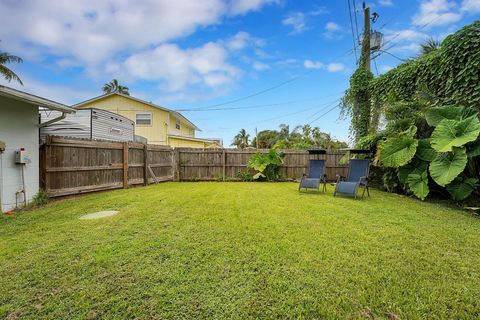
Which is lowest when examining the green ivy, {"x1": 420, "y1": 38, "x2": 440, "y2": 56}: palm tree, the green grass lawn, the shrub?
the green grass lawn

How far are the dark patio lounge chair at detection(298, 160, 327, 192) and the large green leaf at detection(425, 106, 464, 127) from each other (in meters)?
3.12

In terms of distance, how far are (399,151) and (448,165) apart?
1164 millimetres

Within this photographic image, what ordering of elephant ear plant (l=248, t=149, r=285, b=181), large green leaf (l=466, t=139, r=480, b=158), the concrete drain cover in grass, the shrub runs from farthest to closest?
1. the shrub
2. elephant ear plant (l=248, t=149, r=285, b=181)
3. large green leaf (l=466, t=139, r=480, b=158)
4. the concrete drain cover in grass

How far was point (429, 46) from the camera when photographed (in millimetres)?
7797

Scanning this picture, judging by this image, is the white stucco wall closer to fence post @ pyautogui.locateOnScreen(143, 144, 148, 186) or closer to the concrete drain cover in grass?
the concrete drain cover in grass

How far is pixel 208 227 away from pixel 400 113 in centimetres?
730

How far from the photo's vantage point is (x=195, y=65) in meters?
15.1

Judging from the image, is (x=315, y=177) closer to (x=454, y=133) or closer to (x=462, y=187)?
(x=462, y=187)

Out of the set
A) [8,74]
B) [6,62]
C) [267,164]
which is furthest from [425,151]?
[6,62]

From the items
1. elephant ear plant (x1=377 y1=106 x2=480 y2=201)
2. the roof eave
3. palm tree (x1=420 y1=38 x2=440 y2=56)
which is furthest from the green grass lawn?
palm tree (x1=420 y1=38 x2=440 y2=56)

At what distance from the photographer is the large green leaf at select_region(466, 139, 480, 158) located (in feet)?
16.0

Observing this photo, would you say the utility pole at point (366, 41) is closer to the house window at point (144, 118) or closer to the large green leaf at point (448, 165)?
the large green leaf at point (448, 165)

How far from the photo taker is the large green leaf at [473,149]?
4888 mm

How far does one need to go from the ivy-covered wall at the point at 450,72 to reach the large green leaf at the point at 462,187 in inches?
74.6
